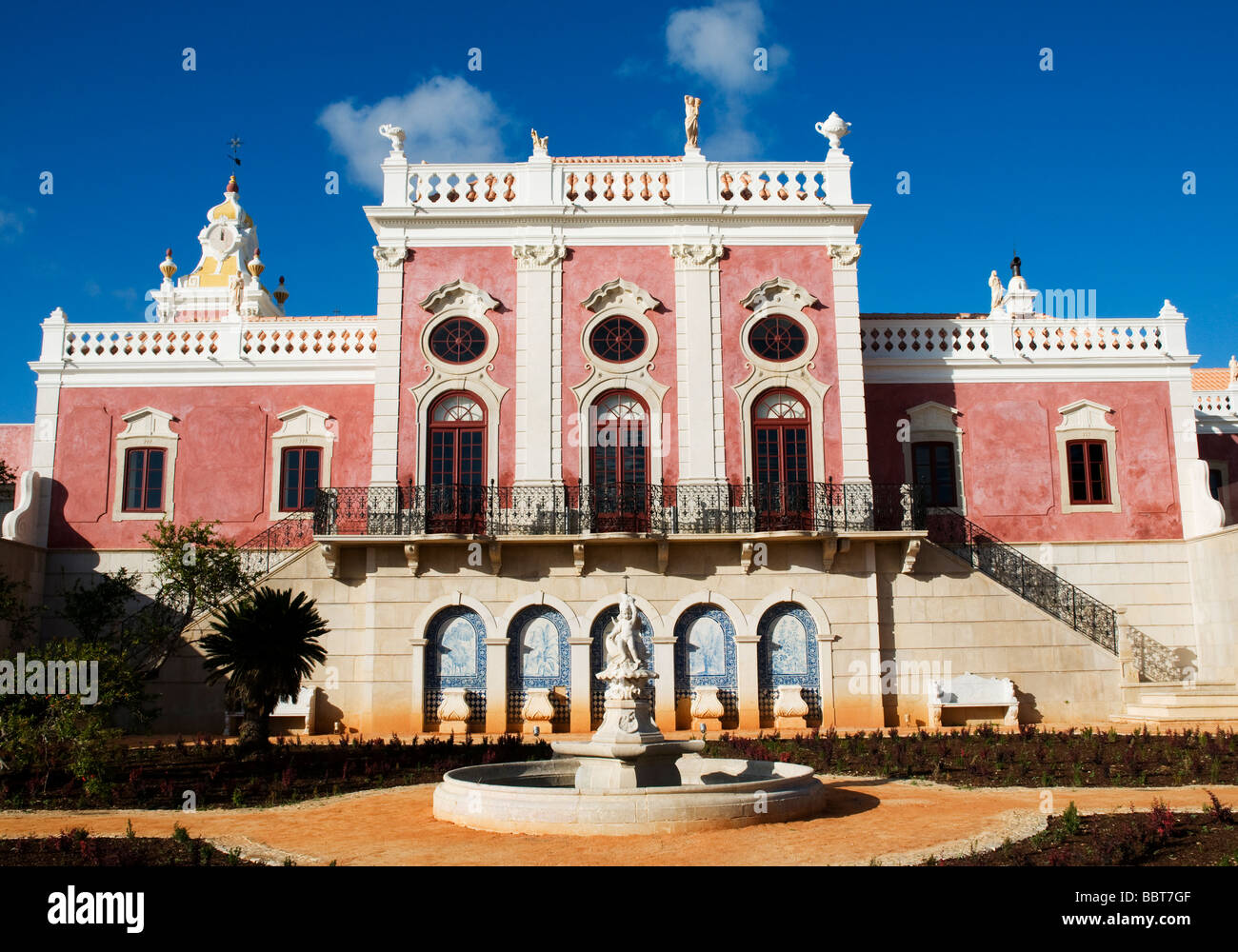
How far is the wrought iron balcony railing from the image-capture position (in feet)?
75.7

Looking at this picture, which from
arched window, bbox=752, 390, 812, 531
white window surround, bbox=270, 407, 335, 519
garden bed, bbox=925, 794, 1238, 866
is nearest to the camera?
garden bed, bbox=925, 794, 1238, 866

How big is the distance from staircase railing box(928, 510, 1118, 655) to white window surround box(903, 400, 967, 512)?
1.14 meters

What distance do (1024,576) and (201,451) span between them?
19.0 m

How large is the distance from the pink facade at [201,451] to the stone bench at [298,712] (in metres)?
4.74

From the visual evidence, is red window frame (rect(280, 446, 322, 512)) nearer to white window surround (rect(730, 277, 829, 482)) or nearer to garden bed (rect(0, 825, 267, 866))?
white window surround (rect(730, 277, 829, 482))

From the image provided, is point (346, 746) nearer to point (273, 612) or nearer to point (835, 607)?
point (273, 612)

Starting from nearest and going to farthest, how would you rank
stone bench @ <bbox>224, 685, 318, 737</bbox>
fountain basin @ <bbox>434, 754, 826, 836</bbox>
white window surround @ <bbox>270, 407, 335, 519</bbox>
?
fountain basin @ <bbox>434, 754, 826, 836</bbox> < stone bench @ <bbox>224, 685, 318, 737</bbox> < white window surround @ <bbox>270, 407, 335, 519</bbox>

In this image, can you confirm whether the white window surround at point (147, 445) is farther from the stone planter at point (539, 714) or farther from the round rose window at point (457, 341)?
the stone planter at point (539, 714)

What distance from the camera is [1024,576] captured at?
2477 centimetres

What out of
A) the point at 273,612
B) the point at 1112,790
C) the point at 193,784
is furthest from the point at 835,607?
the point at 193,784

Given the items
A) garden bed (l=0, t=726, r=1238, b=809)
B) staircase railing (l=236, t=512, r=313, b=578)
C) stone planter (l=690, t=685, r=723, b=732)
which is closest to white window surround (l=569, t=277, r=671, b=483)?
stone planter (l=690, t=685, r=723, b=732)

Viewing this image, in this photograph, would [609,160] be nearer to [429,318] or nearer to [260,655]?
[429,318]

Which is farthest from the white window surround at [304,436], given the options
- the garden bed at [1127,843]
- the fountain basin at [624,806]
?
the garden bed at [1127,843]
